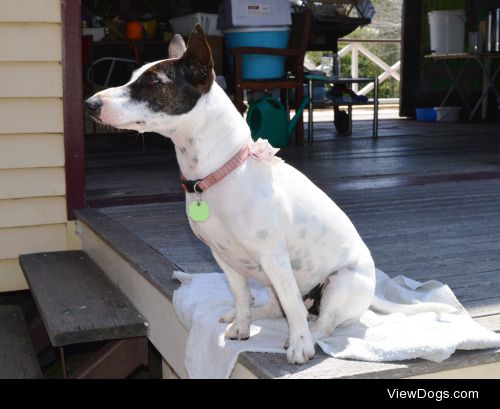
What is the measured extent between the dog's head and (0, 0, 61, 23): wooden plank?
7.04 ft

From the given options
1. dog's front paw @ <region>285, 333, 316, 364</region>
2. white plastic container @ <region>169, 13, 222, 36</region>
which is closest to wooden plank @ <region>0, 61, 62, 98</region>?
dog's front paw @ <region>285, 333, 316, 364</region>

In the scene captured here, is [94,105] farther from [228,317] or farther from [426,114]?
[426,114]

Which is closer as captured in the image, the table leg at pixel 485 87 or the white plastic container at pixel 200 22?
the white plastic container at pixel 200 22

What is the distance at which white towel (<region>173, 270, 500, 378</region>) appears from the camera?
75.6 inches

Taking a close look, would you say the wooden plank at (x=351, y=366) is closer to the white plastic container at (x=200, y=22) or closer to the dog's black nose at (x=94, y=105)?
the dog's black nose at (x=94, y=105)

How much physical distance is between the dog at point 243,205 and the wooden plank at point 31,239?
7.06 feet

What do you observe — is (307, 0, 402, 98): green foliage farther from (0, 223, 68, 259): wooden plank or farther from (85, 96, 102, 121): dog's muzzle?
(85, 96, 102, 121): dog's muzzle

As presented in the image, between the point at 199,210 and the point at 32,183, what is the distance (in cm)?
224

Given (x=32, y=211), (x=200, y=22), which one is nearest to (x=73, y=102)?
(x=32, y=211)

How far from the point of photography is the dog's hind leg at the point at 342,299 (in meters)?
2.04

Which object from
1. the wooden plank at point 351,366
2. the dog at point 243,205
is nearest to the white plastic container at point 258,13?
the dog at point 243,205

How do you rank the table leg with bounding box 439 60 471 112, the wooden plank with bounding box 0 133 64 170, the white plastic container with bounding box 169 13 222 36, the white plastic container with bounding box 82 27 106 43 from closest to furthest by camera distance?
the wooden plank with bounding box 0 133 64 170
the white plastic container with bounding box 169 13 222 36
the white plastic container with bounding box 82 27 106 43
the table leg with bounding box 439 60 471 112

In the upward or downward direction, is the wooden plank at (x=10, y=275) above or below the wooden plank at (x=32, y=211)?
below
